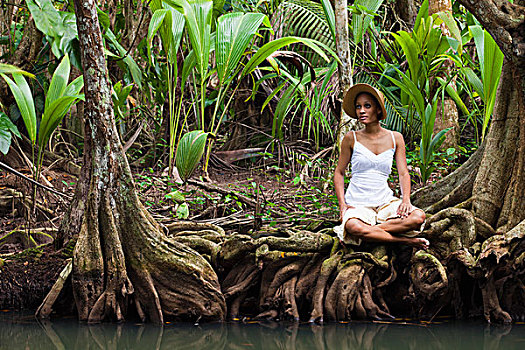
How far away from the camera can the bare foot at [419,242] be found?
343 cm

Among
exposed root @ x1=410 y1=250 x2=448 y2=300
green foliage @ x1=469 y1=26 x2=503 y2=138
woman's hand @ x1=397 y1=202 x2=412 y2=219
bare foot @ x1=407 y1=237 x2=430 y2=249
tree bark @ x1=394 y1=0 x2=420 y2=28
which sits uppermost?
tree bark @ x1=394 y1=0 x2=420 y2=28

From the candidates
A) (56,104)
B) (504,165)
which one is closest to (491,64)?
(504,165)

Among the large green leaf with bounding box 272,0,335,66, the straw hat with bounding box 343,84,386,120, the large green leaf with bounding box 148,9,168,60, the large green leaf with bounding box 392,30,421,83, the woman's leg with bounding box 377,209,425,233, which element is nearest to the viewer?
the woman's leg with bounding box 377,209,425,233

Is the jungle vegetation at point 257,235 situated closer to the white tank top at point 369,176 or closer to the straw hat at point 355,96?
the white tank top at point 369,176

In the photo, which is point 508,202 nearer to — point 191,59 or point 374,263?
point 374,263

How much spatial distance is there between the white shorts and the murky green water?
0.54 meters

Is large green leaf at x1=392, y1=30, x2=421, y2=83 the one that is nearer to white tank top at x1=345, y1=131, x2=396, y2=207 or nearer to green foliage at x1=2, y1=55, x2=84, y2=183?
white tank top at x1=345, y1=131, x2=396, y2=207

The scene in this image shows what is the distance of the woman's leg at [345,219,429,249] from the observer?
3.43 metres

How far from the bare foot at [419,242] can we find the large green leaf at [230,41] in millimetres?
1872

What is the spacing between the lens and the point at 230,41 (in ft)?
14.3

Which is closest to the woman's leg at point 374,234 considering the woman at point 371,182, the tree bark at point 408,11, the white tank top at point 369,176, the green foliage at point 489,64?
the woman at point 371,182

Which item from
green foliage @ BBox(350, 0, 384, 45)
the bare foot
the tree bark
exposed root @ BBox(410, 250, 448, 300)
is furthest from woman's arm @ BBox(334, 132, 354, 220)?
the tree bark

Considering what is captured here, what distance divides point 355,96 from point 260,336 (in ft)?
5.43

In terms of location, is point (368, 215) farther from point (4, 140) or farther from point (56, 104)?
point (4, 140)
